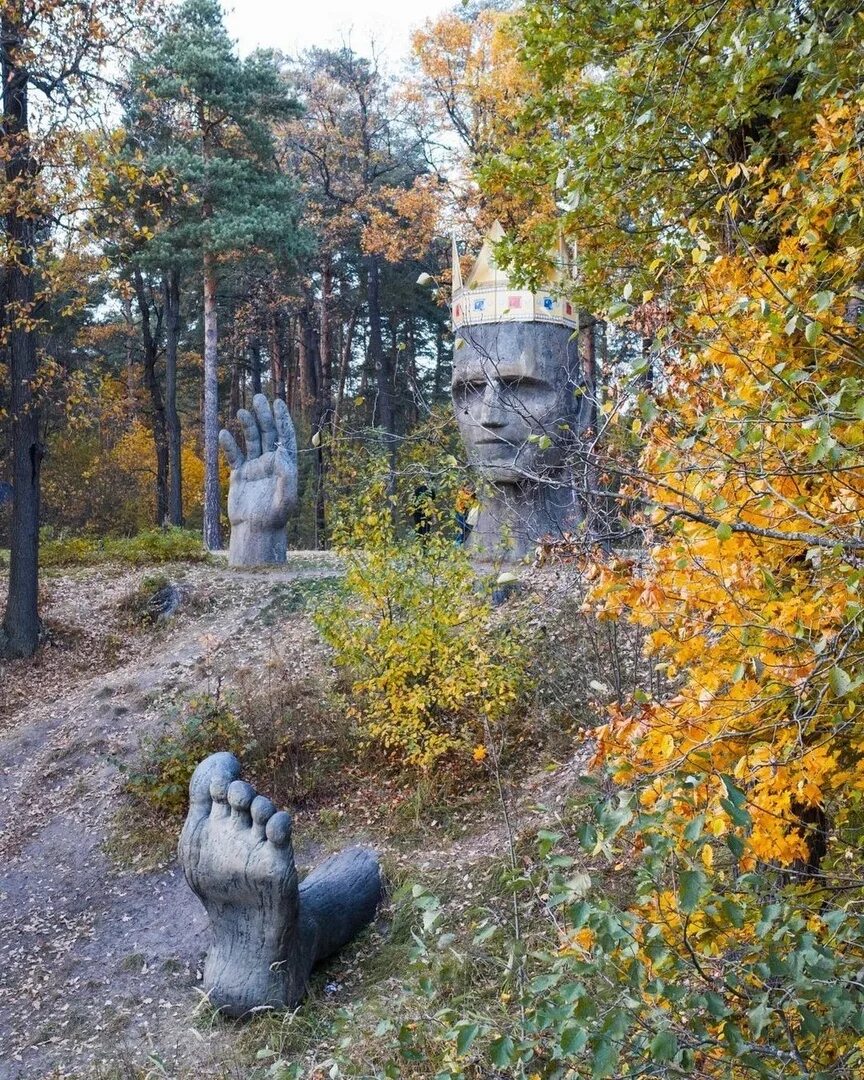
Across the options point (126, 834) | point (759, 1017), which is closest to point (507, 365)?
point (126, 834)

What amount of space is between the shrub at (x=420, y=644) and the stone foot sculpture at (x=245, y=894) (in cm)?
169

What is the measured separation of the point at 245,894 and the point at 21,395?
632 centimetres

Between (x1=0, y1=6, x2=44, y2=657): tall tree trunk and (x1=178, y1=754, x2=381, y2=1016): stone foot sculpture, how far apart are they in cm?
553

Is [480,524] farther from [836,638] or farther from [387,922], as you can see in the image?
[836,638]

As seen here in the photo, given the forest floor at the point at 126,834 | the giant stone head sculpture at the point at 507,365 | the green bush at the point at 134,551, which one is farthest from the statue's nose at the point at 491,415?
the green bush at the point at 134,551

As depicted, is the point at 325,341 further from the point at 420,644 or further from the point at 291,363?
the point at 420,644

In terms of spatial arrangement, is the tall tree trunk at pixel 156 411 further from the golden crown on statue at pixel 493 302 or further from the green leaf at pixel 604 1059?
the green leaf at pixel 604 1059

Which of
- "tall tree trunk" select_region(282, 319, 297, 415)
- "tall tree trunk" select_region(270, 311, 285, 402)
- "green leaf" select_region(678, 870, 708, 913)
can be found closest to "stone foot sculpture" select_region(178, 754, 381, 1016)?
"green leaf" select_region(678, 870, 708, 913)

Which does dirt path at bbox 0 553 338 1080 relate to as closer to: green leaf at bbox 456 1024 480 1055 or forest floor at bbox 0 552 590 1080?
forest floor at bbox 0 552 590 1080

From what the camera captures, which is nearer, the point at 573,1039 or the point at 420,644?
the point at 573,1039

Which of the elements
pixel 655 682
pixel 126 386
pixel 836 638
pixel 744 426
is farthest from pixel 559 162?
pixel 126 386

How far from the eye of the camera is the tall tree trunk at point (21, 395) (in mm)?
8539

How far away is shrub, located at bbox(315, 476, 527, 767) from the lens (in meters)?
5.94

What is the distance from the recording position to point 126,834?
247 inches
